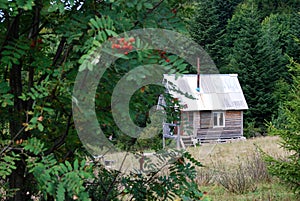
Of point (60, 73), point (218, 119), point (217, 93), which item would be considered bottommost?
point (218, 119)

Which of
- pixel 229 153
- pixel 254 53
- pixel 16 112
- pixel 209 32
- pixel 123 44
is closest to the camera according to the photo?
pixel 123 44

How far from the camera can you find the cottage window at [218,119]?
22406 millimetres

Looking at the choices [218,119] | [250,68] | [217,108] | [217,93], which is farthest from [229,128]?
[250,68]

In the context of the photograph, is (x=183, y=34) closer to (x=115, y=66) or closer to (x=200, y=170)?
(x=115, y=66)

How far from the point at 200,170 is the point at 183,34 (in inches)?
283

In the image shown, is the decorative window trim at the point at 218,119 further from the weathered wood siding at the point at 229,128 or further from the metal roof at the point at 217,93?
the metal roof at the point at 217,93

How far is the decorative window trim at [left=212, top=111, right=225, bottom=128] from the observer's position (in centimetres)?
2236

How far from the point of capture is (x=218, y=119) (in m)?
22.4

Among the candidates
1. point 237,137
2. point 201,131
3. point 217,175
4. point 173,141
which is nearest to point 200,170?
point 217,175

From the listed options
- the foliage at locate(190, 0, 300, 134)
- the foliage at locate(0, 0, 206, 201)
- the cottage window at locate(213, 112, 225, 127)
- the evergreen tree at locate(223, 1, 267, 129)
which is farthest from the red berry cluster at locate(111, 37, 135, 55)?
the evergreen tree at locate(223, 1, 267, 129)

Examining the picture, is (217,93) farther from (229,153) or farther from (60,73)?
(60,73)

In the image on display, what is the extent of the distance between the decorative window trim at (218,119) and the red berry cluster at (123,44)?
20917mm

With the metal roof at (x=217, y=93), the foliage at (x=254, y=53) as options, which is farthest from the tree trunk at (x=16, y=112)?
the foliage at (x=254, y=53)

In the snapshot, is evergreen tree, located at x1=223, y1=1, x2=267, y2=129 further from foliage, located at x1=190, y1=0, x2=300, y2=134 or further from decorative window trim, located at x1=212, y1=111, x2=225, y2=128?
decorative window trim, located at x1=212, y1=111, x2=225, y2=128
